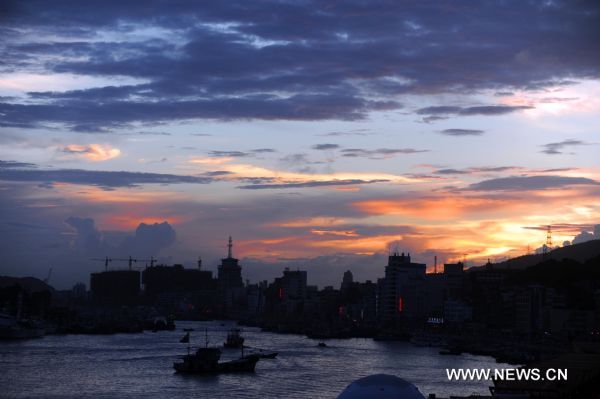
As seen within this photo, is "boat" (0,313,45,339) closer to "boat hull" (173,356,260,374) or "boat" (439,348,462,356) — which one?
"boat" (439,348,462,356)

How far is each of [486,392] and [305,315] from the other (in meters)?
122

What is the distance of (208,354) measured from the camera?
5184cm

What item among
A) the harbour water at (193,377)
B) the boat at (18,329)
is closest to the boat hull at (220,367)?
the harbour water at (193,377)

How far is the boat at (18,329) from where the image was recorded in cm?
8852

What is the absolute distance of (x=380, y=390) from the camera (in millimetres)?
21969

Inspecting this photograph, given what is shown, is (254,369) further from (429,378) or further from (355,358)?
(355,358)

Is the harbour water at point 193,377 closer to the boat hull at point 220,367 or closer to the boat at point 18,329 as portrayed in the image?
the boat hull at point 220,367

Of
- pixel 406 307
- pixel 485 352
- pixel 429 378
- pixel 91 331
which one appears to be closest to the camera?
pixel 429 378

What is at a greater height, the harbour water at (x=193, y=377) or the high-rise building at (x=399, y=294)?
the high-rise building at (x=399, y=294)

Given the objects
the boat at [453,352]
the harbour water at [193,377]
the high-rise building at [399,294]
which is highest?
the high-rise building at [399,294]

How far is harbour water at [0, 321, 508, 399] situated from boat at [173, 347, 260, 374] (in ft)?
2.72

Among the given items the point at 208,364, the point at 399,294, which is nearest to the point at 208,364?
the point at 208,364

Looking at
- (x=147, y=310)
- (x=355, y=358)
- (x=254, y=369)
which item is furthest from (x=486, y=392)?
(x=147, y=310)

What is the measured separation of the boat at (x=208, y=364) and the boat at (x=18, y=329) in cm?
4244
